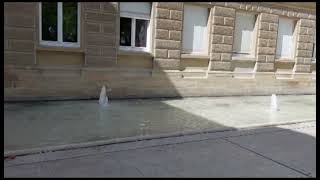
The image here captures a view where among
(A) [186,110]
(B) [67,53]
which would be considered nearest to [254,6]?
(A) [186,110]

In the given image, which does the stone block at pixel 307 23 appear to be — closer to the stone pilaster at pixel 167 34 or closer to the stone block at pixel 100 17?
the stone pilaster at pixel 167 34

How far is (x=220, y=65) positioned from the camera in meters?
12.6

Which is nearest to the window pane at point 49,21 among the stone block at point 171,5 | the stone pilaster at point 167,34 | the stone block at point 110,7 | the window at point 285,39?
the stone block at point 110,7

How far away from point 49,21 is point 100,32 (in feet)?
4.70

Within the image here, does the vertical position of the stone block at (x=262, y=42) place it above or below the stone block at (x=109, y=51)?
above

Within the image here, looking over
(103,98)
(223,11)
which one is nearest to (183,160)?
(103,98)

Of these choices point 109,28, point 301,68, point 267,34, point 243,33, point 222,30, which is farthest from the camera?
point 301,68

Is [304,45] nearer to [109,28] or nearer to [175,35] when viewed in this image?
[175,35]

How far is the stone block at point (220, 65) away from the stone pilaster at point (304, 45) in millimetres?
3664

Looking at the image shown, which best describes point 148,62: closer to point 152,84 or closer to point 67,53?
point 152,84

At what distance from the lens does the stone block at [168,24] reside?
11.2 metres

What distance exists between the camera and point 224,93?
12719 mm

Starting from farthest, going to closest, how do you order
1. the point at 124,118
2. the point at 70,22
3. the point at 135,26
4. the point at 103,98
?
the point at 135,26, the point at 70,22, the point at 103,98, the point at 124,118

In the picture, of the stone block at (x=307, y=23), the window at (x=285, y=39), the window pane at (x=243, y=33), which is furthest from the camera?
the stone block at (x=307, y=23)
